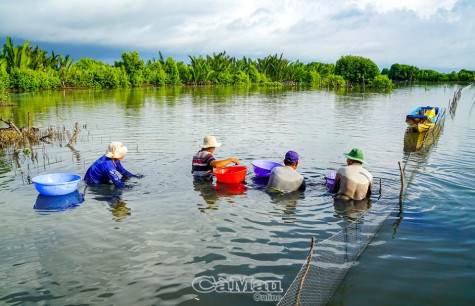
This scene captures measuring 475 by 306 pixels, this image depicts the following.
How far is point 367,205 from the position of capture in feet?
27.2

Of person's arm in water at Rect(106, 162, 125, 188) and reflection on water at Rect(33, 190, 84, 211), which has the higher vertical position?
person's arm in water at Rect(106, 162, 125, 188)

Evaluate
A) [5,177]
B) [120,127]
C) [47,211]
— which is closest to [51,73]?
[120,127]

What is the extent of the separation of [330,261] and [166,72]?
93.4 metres

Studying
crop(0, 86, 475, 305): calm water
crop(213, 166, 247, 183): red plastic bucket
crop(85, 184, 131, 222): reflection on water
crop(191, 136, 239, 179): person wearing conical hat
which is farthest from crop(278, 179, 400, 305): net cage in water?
crop(85, 184, 131, 222): reflection on water

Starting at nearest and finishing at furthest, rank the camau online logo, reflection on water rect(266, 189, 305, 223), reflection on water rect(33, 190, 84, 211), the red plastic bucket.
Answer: the camau online logo
reflection on water rect(266, 189, 305, 223)
reflection on water rect(33, 190, 84, 211)
the red plastic bucket

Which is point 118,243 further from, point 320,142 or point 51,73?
point 51,73

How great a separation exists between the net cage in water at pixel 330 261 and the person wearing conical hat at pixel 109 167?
5882mm

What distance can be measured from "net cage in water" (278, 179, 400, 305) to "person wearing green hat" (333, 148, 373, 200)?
471 millimetres

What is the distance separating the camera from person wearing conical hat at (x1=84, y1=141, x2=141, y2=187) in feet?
29.9

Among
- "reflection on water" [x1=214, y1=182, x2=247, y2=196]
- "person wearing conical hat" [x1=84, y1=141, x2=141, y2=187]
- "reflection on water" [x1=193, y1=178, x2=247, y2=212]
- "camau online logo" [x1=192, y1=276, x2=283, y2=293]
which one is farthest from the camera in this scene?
"reflection on water" [x1=214, y1=182, x2=247, y2=196]

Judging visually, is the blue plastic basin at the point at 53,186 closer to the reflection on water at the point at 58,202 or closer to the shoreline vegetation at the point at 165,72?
the reflection on water at the point at 58,202

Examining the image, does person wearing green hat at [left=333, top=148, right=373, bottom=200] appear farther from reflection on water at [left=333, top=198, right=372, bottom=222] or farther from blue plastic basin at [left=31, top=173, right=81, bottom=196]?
blue plastic basin at [left=31, top=173, right=81, bottom=196]

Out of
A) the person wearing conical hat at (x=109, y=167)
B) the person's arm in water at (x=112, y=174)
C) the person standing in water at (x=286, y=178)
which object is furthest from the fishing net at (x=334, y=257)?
the person wearing conical hat at (x=109, y=167)

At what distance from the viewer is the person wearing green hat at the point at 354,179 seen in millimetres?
8078
